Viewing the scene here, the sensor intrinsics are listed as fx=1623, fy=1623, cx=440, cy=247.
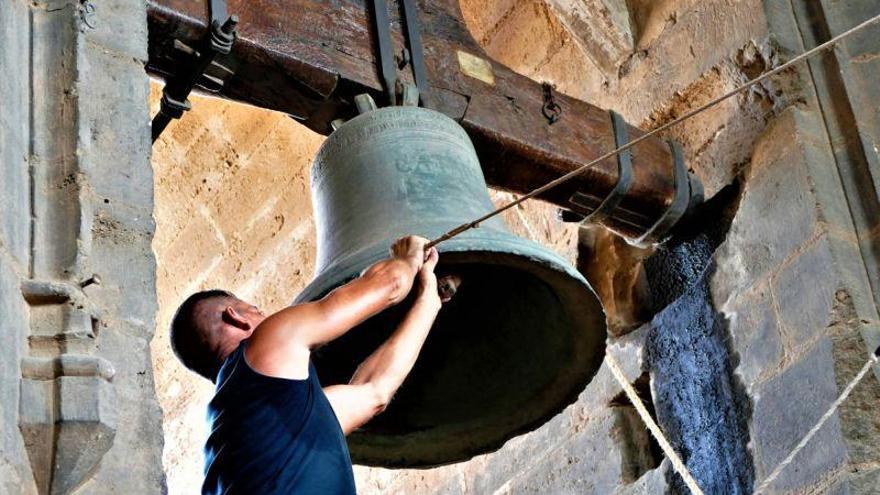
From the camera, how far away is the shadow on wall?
3.07m

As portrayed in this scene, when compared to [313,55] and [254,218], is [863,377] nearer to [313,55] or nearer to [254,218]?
[313,55]

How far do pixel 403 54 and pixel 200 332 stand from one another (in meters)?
0.88

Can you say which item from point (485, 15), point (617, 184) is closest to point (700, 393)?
point (617, 184)

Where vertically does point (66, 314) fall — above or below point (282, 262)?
below

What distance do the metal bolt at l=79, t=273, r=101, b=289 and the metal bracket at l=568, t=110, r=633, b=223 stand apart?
1.45 meters

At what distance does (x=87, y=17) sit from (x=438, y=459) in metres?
0.97

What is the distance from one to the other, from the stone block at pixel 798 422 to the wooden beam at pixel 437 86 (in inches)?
20.6

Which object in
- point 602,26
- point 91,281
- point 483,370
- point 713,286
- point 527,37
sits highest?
point 527,37

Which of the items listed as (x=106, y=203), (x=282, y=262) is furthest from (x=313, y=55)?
(x=282, y=262)

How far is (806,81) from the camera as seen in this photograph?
10.9 feet

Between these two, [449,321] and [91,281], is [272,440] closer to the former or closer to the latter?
[91,281]

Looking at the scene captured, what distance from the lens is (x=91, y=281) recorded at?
1.94m

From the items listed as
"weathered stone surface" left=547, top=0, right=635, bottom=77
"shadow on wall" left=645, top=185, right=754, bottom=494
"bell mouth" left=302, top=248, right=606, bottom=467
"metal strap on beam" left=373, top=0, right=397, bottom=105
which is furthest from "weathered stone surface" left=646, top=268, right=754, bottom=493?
"metal strap on beam" left=373, top=0, right=397, bottom=105

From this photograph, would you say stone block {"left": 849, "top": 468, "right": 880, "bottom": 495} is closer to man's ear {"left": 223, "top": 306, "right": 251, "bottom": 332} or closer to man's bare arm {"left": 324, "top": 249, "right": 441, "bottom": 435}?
man's bare arm {"left": 324, "top": 249, "right": 441, "bottom": 435}
